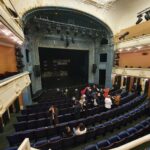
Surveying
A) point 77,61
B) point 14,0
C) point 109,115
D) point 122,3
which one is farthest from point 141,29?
point 14,0

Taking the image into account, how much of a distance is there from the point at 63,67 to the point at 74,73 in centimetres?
208

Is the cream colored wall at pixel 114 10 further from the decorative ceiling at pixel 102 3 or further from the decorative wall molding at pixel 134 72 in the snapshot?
the decorative wall molding at pixel 134 72

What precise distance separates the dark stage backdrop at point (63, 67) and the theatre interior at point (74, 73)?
0.13m

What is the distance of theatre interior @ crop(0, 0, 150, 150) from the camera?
5035 millimetres

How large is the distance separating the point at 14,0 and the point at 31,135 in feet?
31.0

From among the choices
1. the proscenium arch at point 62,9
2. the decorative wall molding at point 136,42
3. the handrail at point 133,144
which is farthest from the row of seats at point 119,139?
the proscenium arch at point 62,9

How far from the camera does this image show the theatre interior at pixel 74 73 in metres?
5.04

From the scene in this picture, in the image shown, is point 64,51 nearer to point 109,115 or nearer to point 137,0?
point 137,0

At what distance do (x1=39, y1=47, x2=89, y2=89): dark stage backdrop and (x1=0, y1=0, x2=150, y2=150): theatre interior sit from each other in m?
0.13

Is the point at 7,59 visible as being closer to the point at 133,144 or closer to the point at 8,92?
the point at 8,92

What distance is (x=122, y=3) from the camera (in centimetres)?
1373

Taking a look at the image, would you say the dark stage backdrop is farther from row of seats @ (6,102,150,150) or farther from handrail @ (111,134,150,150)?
handrail @ (111,134,150,150)

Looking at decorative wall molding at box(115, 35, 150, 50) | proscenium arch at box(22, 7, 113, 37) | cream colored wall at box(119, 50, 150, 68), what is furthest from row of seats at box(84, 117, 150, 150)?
proscenium arch at box(22, 7, 113, 37)

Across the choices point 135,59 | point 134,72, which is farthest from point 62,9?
point 135,59
